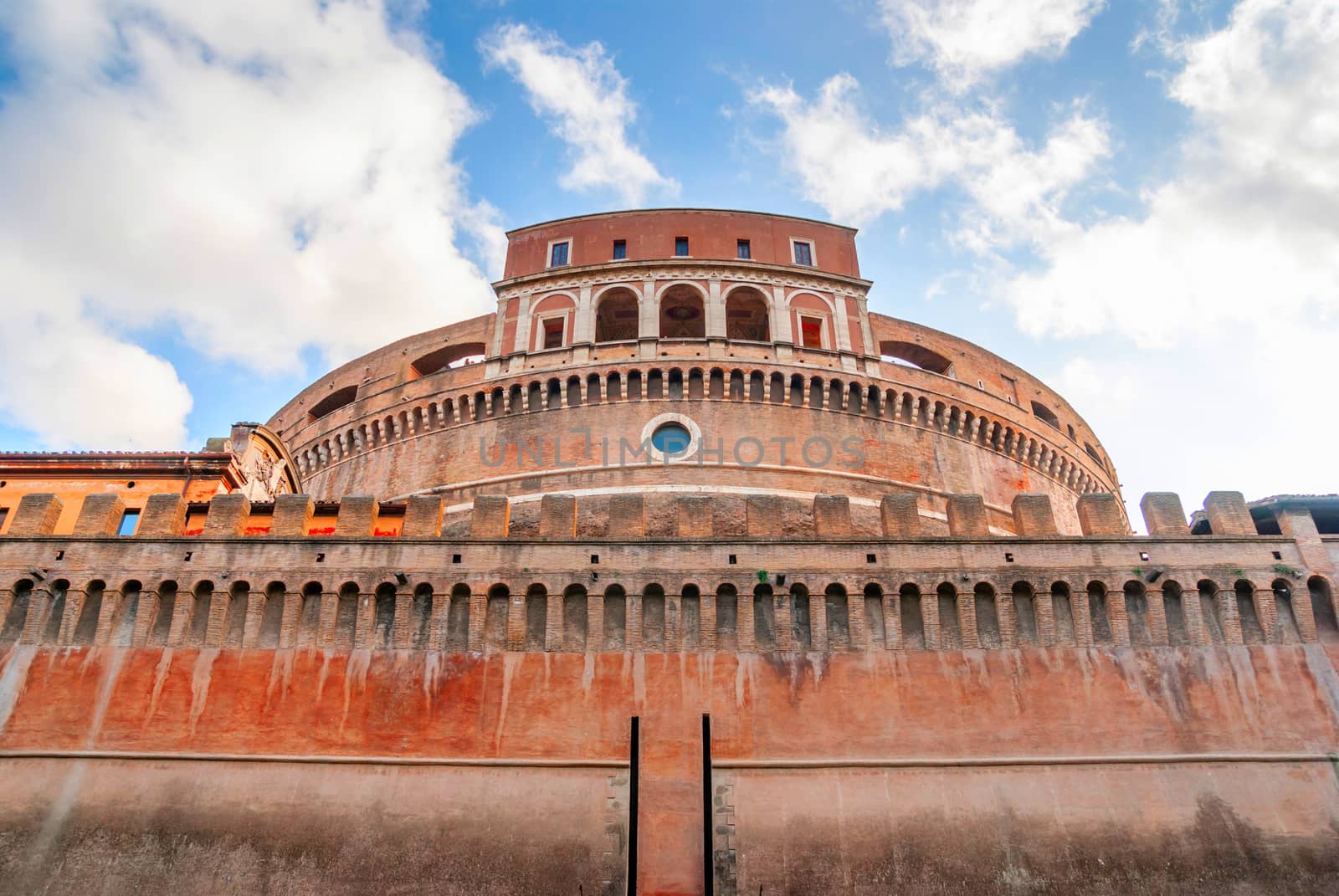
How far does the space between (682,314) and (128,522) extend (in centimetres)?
1372

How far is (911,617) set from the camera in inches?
464

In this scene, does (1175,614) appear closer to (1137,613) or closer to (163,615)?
(1137,613)

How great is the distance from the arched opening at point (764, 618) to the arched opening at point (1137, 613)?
4.66m

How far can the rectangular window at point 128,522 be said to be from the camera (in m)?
14.3

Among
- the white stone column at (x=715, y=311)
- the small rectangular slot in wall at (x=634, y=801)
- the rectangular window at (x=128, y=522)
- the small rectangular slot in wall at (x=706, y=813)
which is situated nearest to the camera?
the small rectangular slot in wall at (x=706, y=813)

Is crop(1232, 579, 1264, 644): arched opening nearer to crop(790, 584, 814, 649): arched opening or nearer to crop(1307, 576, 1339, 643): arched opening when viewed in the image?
crop(1307, 576, 1339, 643): arched opening

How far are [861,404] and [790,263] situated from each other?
169 inches

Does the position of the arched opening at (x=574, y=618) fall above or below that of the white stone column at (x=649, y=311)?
below

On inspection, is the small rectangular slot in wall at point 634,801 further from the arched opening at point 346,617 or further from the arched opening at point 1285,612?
the arched opening at point 1285,612

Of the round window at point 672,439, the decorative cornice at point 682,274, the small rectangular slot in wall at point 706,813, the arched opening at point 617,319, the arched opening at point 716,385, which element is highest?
the decorative cornice at point 682,274

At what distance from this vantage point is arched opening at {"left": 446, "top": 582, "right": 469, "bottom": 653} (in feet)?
38.1

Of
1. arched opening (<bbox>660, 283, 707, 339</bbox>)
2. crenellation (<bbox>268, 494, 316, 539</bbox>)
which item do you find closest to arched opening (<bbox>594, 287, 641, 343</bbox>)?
arched opening (<bbox>660, 283, 707, 339</bbox>)

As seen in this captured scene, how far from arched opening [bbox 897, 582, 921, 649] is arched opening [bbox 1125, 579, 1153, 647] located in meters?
2.32

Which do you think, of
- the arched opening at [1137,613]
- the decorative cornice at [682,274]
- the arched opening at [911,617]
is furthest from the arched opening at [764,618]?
the decorative cornice at [682,274]
